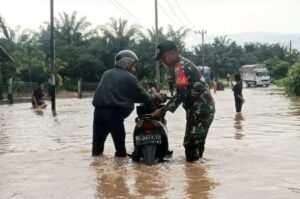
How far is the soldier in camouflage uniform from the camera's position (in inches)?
297

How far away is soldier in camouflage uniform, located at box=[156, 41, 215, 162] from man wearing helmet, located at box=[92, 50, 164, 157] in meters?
0.37

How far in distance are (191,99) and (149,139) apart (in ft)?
2.57

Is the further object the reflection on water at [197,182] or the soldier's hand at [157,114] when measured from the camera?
the soldier's hand at [157,114]

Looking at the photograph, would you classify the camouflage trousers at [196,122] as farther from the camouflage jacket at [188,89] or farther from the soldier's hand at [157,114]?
the soldier's hand at [157,114]

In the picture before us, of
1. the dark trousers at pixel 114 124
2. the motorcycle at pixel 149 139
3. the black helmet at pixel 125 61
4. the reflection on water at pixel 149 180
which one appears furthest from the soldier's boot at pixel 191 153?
the black helmet at pixel 125 61

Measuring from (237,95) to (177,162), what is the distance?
1115cm

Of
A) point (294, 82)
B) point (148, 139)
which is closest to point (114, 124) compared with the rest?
point (148, 139)

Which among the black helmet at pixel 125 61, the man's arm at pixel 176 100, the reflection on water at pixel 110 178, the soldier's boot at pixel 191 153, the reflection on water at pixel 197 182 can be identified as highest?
the black helmet at pixel 125 61

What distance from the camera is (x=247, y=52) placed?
107812 millimetres

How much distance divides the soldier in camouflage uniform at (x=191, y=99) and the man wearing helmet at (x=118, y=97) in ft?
1.22

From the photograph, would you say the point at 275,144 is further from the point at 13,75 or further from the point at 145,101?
the point at 13,75

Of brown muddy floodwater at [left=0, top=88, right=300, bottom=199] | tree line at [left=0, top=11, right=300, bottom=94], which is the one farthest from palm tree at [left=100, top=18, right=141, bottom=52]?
brown muddy floodwater at [left=0, top=88, right=300, bottom=199]

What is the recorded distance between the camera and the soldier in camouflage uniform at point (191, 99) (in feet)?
24.7

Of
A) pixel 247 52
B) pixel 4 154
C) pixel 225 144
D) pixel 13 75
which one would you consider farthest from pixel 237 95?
pixel 247 52
